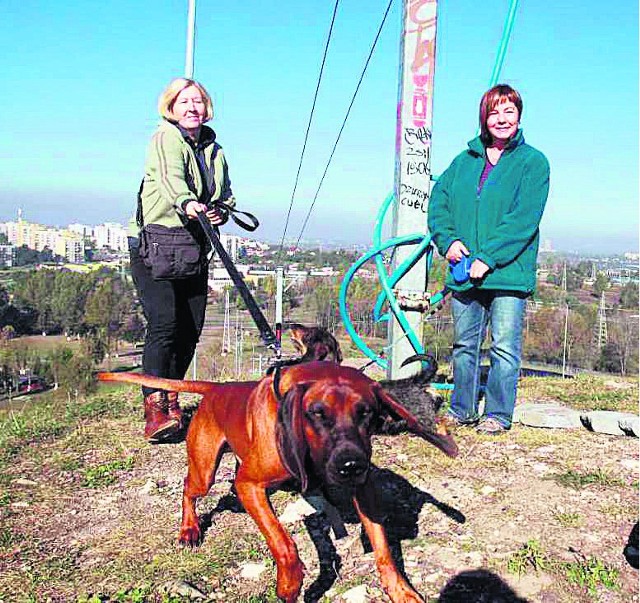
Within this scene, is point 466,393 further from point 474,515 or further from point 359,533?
point 359,533

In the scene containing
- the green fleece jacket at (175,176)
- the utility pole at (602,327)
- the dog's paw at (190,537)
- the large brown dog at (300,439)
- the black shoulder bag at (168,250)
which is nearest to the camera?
the large brown dog at (300,439)

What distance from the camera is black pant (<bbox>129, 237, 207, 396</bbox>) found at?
4828mm

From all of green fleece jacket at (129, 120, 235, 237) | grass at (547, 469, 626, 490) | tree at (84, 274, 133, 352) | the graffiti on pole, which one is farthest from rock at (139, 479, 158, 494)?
tree at (84, 274, 133, 352)

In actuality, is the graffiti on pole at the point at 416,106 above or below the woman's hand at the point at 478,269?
above

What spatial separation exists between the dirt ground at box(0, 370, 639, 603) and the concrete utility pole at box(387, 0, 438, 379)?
0.91 meters

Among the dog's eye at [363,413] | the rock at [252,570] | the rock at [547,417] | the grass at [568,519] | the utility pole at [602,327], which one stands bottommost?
the utility pole at [602,327]

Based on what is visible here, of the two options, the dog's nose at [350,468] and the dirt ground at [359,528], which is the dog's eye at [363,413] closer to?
the dog's nose at [350,468]

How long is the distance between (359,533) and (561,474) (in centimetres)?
156

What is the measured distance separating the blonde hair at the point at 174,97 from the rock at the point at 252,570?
2840 mm

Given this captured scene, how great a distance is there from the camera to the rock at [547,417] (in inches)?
215

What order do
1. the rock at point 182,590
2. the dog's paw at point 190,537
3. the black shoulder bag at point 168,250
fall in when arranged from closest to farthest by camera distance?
the rock at point 182,590 < the dog's paw at point 190,537 < the black shoulder bag at point 168,250

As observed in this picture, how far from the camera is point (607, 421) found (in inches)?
209

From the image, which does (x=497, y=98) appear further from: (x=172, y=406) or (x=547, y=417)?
(x=172, y=406)

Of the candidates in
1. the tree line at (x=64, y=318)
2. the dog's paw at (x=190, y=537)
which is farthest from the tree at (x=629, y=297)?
the tree line at (x=64, y=318)
